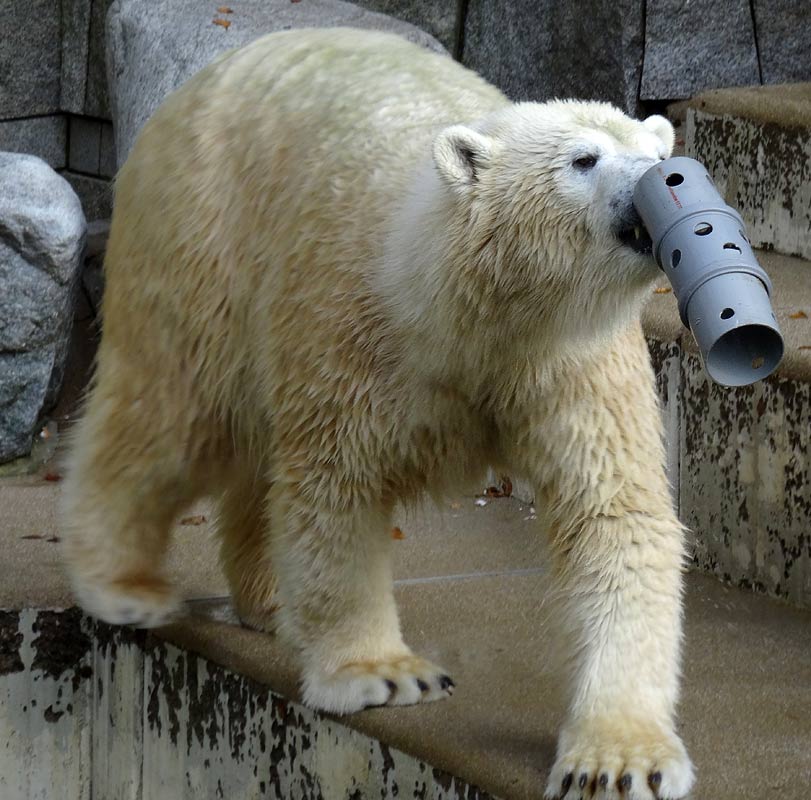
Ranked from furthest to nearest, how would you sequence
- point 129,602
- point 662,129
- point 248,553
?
1. point 248,553
2. point 129,602
3. point 662,129

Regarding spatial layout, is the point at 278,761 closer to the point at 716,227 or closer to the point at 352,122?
the point at 352,122

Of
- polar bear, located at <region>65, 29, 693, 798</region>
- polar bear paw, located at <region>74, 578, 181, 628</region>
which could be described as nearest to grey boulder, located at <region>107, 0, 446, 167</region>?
polar bear, located at <region>65, 29, 693, 798</region>

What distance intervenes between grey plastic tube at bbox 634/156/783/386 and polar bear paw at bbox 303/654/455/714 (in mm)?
1102

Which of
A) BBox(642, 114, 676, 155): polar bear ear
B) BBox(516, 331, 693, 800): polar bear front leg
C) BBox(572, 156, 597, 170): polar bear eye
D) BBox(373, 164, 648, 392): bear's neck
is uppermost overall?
BBox(642, 114, 676, 155): polar bear ear

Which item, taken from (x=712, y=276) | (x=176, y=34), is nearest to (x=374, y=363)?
(x=712, y=276)

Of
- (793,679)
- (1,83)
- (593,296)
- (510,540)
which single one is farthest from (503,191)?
(1,83)

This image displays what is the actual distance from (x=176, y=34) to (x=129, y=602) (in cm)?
301

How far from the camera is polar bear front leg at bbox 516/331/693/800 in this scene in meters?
2.75

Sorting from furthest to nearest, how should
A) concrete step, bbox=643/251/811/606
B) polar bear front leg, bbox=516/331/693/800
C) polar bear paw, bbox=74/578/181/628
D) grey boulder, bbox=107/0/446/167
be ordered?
grey boulder, bbox=107/0/446/167 → concrete step, bbox=643/251/811/606 → polar bear paw, bbox=74/578/181/628 → polar bear front leg, bbox=516/331/693/800

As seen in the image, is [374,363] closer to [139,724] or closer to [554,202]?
[554,202]

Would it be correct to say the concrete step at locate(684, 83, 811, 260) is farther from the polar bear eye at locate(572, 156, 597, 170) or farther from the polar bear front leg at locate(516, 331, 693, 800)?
the polar bear eye at locate(572, 156, 597, 170)

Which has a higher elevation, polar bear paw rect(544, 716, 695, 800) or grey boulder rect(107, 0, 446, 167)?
grey boulder rect(107, 0, 446, 167)

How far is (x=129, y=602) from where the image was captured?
3602mm

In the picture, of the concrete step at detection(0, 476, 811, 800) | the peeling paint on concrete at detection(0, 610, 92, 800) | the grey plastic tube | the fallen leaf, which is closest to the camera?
the grey plastic tube
